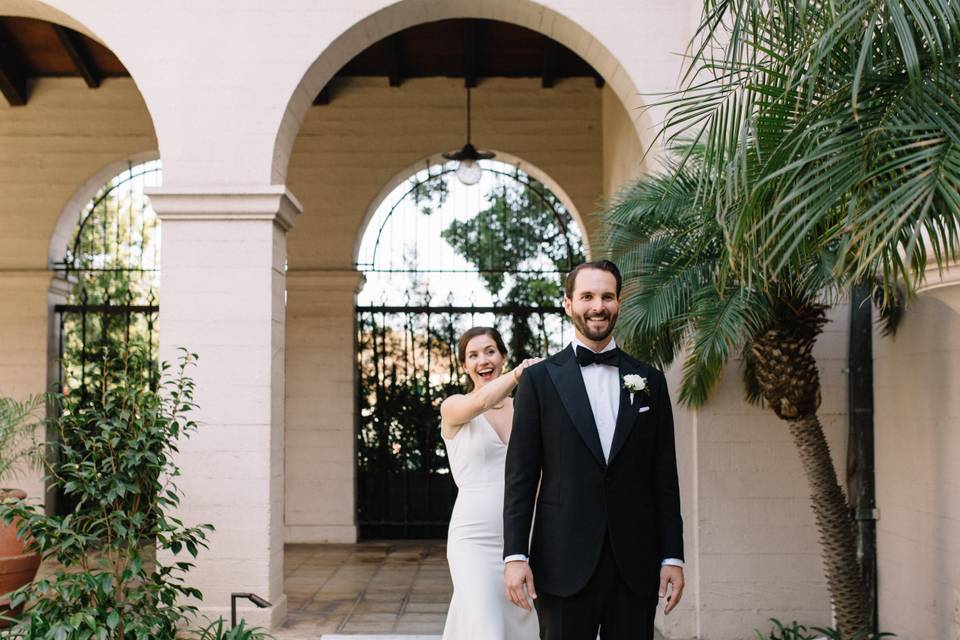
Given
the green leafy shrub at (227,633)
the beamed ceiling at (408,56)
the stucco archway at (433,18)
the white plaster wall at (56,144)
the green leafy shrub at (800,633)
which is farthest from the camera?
the white plaster wall at (56,144)

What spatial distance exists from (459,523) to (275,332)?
2.66 meters

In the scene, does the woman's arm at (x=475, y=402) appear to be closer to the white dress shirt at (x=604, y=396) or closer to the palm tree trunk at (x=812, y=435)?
the white dress shirt at (x=604, y=396)

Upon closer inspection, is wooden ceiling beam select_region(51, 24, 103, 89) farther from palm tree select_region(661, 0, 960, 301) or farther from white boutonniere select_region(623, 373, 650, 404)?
white boutonniere select_region(623, 373, 650, 404)

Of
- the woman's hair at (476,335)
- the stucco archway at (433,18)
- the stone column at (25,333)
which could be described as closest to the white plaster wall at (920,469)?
the stucco archway at (433,18)

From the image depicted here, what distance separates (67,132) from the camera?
1053 centimetres

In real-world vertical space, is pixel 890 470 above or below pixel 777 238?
below

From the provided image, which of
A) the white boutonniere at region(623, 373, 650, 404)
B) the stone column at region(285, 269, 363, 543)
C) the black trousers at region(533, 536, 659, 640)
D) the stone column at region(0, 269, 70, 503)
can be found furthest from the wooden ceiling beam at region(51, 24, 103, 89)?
the black trousers at region(533, 536, 659, 640)

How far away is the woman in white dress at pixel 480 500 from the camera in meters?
3.89

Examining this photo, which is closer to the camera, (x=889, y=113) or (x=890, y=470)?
(x=889, y=113)

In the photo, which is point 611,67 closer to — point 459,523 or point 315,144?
point 459,523

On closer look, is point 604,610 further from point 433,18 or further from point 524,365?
point 433,18

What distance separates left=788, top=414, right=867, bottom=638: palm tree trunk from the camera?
5.43m

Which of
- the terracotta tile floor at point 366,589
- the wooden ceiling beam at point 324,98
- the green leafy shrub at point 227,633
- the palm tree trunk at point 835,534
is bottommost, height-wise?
the terracotta tile floor at point 366,589

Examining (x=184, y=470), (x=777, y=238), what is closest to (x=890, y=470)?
(x=777, y=238)
